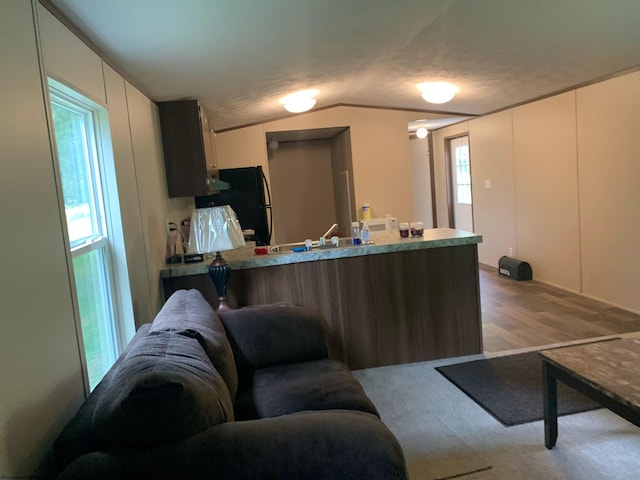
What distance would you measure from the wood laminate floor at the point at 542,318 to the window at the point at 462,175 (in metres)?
2.23

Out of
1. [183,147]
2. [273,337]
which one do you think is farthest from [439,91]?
[273,337]

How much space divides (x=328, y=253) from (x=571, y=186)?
3.05m

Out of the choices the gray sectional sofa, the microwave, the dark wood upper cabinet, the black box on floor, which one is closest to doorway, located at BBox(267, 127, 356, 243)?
the microwave

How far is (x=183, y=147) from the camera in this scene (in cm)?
341

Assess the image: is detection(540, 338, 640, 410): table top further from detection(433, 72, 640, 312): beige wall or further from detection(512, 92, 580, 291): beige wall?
detection(512, 92, 580, 291): beige wall

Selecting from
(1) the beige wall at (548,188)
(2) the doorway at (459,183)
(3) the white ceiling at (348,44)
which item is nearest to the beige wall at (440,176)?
(2) the doorway at (459,183)

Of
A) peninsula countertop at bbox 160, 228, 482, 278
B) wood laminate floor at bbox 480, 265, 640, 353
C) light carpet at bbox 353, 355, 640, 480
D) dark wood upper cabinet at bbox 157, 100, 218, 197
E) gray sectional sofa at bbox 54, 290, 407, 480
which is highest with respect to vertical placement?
dark wood upper cabinet at bbox 157, 100, 218, 197

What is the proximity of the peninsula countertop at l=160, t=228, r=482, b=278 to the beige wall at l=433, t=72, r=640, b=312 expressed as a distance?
1860 millimetres

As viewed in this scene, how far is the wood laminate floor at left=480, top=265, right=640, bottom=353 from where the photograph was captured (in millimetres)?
3748

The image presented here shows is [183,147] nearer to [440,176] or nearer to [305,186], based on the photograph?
[305,186]

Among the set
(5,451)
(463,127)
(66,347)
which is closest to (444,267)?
(66,347)

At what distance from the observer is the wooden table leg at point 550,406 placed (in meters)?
2.17

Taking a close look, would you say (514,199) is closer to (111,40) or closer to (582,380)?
(582,380)

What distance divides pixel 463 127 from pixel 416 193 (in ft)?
6.00
